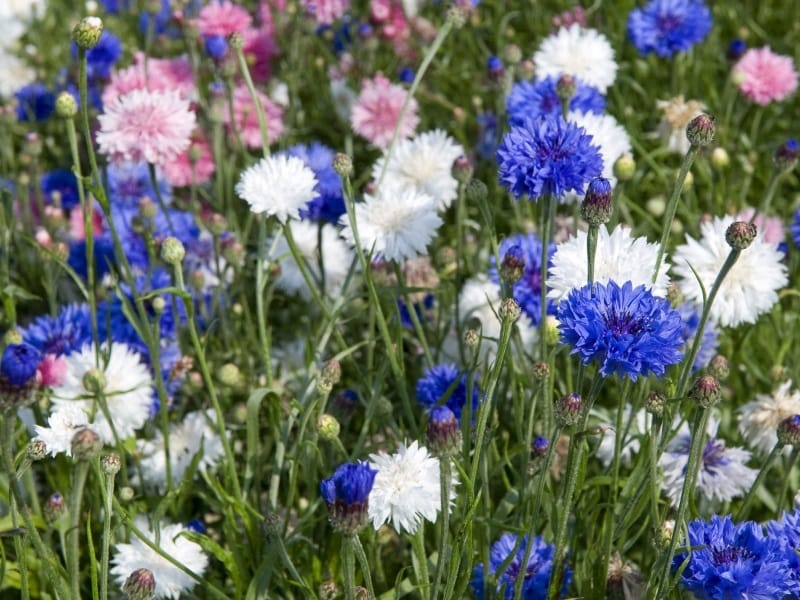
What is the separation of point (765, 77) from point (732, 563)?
163cm

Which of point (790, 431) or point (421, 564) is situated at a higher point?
point (790, 431)

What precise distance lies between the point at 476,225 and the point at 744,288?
2.23ft

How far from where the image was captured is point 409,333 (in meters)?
2.16

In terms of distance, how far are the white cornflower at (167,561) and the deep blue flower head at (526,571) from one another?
1.30 ft

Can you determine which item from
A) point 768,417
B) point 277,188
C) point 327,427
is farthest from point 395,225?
point 768,417

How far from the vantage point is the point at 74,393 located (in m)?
1.81

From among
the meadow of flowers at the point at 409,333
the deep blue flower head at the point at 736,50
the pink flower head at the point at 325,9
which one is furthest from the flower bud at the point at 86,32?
the deep blue flower head at the point at 736,50

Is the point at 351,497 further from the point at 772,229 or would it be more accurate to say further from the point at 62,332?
the point at 772,229

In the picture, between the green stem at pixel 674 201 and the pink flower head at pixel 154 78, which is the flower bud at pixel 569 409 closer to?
the green stem at pixel 674 201

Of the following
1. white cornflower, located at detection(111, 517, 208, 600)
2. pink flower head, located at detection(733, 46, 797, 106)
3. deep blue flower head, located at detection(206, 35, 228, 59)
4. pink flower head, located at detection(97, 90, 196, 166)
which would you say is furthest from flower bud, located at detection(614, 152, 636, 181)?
deep blue flower head, located at detection(206, 35, 228, 59)

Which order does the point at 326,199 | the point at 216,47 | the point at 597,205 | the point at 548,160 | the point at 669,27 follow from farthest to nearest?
1. the point at 669,27
2. the point at 216,47
3. the point at 326,199
4. the point at 548,160
5. the point at 597,205

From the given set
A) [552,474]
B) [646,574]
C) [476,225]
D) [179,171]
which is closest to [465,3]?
[476,225]

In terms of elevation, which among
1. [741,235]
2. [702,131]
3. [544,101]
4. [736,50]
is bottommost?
[741,235]

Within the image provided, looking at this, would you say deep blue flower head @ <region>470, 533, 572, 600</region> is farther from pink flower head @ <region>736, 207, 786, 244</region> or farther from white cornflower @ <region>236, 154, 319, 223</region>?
pink flower head @ <region>736, 207, 786, 244</region>
